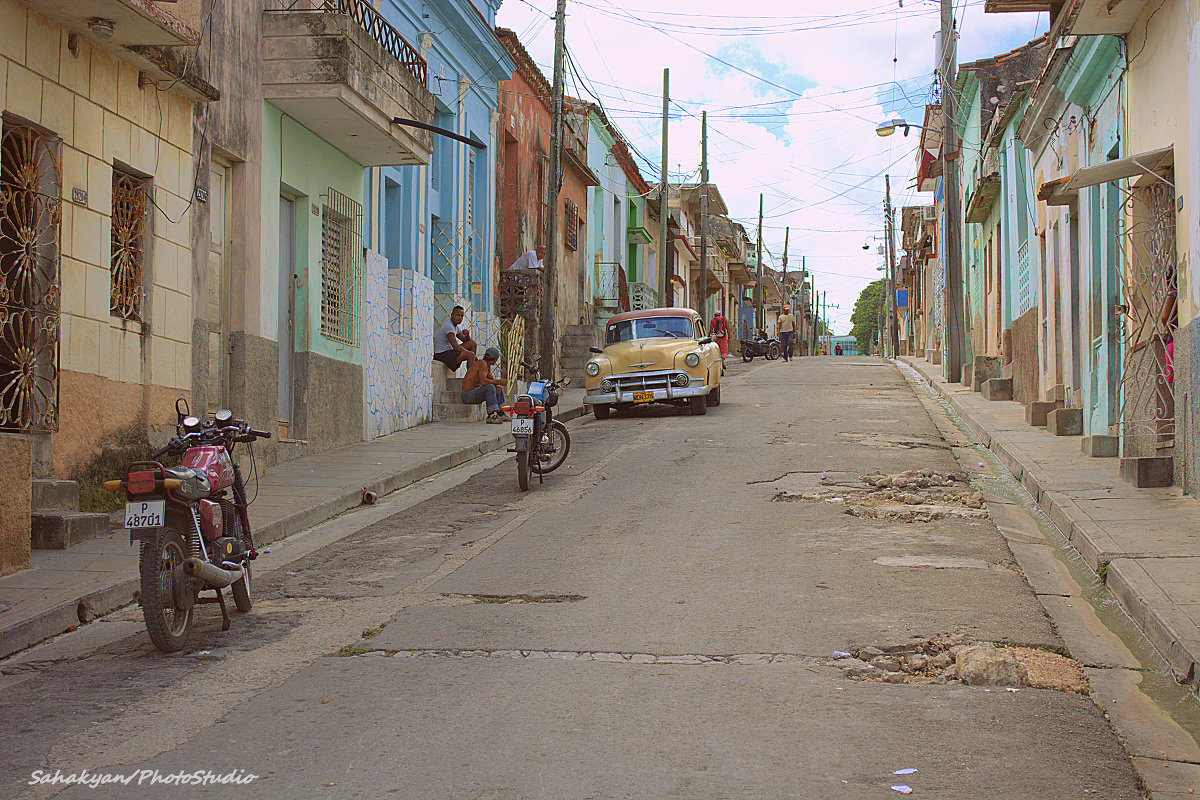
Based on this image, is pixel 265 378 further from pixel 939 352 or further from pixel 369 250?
pixel 939 352

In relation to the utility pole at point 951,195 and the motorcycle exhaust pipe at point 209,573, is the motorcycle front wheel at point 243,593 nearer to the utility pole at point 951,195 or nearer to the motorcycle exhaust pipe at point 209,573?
the motorcycle exhaust pipe at point 209,573

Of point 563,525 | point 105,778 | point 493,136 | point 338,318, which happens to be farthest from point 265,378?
point 493,136

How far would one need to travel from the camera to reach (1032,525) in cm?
909

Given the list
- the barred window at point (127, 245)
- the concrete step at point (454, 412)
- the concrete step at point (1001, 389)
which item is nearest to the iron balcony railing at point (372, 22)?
the barred window at point (127, 245)

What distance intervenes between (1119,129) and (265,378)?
9535mm

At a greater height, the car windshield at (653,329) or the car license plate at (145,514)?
the car windshield at (653,329)

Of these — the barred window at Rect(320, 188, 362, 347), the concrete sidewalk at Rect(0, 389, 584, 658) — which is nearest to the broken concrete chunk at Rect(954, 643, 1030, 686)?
the concrete sidewalk at Rect(0, 389, 584, 658)

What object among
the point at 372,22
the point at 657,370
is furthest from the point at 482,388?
the point at 372,22

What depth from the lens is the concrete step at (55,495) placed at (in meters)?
8.61

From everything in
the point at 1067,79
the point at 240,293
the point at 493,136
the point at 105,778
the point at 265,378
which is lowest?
the point at 105,778

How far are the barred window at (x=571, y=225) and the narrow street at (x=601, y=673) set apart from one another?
22.3 metres

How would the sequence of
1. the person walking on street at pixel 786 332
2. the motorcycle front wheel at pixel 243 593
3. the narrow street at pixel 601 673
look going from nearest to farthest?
the narrow street at pixel 601 673, the motorcycle front wheel at pixel 243 593, the person walking on street at pixel 786 332

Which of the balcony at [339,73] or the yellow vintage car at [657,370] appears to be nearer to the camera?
the balcony at [339,73]

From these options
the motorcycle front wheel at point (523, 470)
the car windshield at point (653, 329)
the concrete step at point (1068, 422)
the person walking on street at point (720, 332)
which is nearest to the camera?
the motorcycle front wheel at point (523, 470)
